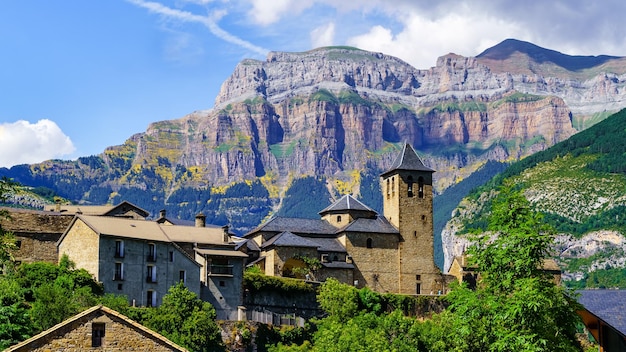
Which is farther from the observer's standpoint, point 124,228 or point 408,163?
point 408,163

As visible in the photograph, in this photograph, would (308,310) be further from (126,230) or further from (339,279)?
(126,230)

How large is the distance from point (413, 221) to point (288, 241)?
585 inches

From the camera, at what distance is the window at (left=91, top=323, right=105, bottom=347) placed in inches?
1208

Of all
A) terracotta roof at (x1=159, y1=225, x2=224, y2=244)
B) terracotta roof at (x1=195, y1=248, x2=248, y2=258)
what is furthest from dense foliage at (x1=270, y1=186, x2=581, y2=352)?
terracotta roof at (x1=159, y1=225, x2=224, y2=244)

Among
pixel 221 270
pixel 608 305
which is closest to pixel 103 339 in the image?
pixel 608 305

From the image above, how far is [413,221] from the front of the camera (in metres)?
106

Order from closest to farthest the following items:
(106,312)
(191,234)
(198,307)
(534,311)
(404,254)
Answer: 1. (106,312)
2. (534,311)
3. (198,307)
4. (191,234)
5. (404,254)

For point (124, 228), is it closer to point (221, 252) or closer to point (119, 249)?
point (119, 249)

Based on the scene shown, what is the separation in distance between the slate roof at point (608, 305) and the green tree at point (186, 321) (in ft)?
135

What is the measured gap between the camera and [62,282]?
236ft

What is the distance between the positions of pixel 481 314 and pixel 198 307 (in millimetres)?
41803

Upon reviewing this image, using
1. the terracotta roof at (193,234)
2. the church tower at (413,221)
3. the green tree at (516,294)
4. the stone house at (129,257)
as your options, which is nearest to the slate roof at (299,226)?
the church tower at (413,221)

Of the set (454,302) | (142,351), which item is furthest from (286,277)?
(142,351)

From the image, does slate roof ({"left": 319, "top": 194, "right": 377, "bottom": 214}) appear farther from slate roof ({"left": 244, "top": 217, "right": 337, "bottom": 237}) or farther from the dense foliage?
the dense foliage
